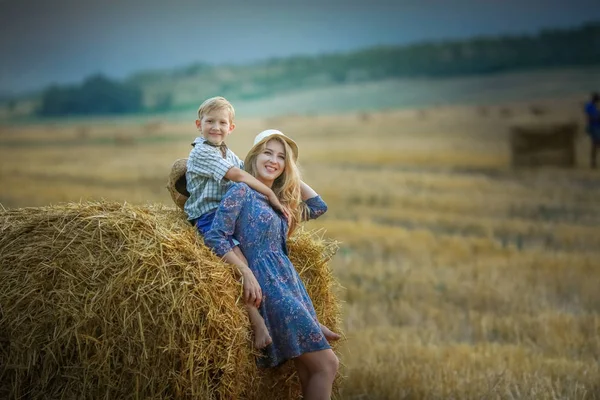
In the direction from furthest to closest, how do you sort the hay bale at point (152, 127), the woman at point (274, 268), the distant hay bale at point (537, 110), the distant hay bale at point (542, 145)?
the distant hay bale at point (537, 110), the hay bale at point (152, 127), the distant hay bale at point (542, 145), the woman at point (274, 268)

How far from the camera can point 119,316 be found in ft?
14.5

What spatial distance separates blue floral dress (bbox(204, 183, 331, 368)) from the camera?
193 inches

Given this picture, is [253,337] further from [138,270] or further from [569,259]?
[569,259]

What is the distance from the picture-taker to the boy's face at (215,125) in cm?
522

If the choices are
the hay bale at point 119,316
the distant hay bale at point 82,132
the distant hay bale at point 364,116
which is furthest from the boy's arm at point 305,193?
the distant hay bale at point 364,116

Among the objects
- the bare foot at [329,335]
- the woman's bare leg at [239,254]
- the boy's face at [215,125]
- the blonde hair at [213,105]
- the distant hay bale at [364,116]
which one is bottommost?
the bare foot at [329,335]

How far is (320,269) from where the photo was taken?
5.72m

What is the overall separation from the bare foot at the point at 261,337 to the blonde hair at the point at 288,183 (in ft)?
2.61

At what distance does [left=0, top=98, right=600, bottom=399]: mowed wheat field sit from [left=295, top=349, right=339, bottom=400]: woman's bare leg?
1.27 metres

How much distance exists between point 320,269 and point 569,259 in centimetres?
656

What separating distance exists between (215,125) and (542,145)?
727 inches

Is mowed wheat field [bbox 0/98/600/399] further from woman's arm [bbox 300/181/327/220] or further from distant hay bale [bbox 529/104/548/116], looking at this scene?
distant hay bale [bbox 529/104/548/116]

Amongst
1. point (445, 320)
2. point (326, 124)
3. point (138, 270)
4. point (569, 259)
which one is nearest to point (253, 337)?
point (138, 270)

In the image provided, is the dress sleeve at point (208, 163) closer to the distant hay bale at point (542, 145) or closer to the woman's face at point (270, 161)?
the woman's face at point (270, 161)
